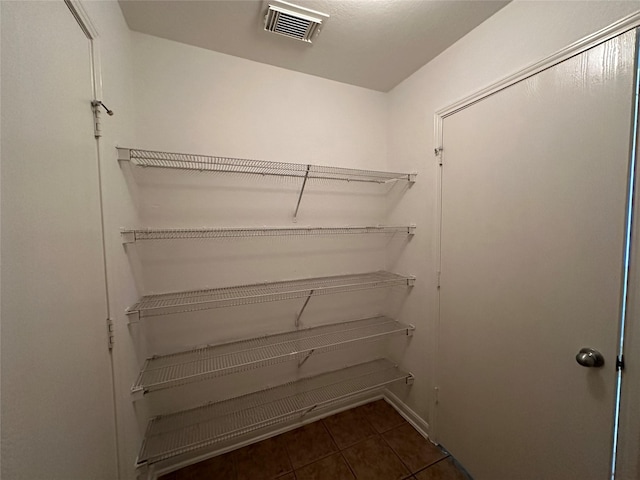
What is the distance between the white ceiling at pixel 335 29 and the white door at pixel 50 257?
0.66 meters

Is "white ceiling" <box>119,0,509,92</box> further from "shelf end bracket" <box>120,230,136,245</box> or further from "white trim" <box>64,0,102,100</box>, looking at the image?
"shelf end bracket" <box>120,230,136,245</box>

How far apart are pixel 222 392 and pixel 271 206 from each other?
1330mm

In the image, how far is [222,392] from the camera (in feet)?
5.32

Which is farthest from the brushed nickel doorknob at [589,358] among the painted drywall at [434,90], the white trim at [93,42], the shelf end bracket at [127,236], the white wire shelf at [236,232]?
the white trim at [93,42]

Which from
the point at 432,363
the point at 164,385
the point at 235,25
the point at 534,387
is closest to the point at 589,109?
the point at 534,387

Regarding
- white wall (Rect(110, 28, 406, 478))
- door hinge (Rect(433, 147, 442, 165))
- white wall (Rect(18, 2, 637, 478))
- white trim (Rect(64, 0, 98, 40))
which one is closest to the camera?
white trim (Rect(64, 0, 98, 40))

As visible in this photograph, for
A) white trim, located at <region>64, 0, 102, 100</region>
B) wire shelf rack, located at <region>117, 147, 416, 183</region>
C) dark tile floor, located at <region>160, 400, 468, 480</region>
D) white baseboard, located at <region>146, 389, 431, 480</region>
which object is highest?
white trim, located at <region>64, 0, 102, 100</region>

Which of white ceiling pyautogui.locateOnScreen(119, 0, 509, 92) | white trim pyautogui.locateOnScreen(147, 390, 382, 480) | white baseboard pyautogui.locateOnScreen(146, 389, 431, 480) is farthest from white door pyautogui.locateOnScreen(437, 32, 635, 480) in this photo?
white trim pyautogui.locateOnScreen(147, 390, 382, 480)

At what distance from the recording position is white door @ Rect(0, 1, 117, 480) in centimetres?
51

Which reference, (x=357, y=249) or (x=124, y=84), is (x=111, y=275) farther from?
(x=357, y=249)

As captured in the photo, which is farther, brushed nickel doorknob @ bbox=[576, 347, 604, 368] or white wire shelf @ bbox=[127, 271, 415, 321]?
white wire shelf @ bbox=[127, 271, 415, 321]

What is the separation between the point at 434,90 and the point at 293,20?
99cm

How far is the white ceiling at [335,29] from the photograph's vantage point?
121 cm

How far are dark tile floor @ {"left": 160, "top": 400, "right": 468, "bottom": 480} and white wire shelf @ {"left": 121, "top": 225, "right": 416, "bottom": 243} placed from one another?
1.46m
